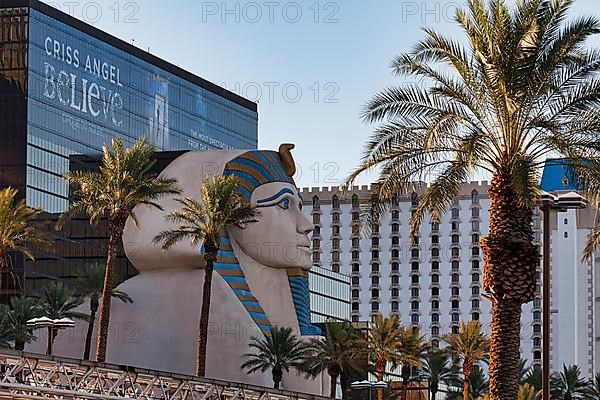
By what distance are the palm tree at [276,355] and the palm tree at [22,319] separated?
983 cm

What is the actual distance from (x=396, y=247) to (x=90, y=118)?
5378 cm

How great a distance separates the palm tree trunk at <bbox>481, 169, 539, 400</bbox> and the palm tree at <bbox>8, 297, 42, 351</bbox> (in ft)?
130

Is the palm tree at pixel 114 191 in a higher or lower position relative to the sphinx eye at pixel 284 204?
lower

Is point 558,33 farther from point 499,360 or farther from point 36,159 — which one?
point 36,159

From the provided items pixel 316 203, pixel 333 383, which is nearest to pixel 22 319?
pixel 333 383

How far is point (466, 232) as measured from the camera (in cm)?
16612

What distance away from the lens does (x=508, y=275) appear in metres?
32.5

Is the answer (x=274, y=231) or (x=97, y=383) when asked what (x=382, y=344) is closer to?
(x=274, y=231)

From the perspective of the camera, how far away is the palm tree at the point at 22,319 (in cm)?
6925

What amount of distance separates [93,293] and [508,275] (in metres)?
43.3

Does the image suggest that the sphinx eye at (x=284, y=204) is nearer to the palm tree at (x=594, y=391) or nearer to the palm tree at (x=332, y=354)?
the palm tree at (x=332, y=354)

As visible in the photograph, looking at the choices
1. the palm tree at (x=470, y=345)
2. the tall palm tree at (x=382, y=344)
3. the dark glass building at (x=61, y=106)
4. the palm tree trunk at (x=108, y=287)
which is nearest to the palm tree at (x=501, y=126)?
the palm tree trunk at (x=108, y=287)

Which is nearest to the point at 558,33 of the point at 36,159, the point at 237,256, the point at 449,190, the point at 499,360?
the point at 449,190

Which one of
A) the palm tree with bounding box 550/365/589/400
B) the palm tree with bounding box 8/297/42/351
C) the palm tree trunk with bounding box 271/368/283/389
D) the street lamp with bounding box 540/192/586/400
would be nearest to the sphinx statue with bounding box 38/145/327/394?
the palm tree trunk with bounding box 271/368/283/389
